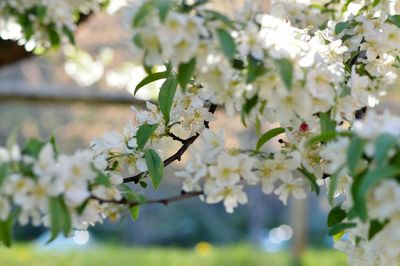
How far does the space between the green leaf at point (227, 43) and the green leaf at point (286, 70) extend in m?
0.08

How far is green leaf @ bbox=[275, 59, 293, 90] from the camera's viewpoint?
41.2 inches

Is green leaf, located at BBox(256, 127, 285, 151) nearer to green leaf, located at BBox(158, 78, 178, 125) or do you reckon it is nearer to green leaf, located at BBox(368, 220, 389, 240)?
green leaf, located at BBox(158, 78, 178, 125)

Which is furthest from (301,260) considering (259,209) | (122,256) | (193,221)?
(193,221)

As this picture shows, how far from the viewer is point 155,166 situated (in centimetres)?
138

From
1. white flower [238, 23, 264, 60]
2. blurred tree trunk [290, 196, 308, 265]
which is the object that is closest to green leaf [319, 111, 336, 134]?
white flower [238, 23, 264, 60]

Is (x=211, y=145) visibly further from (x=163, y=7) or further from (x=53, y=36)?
(x=53, y=36)

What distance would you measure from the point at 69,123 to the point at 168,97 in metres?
7.62


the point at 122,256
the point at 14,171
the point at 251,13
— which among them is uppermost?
the point at 122,256

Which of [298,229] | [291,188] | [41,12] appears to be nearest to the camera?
[291,188]

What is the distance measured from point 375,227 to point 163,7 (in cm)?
45

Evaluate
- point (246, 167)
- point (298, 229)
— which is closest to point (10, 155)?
point (246, 167)

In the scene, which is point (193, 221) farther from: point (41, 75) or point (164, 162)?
point (164, 162)

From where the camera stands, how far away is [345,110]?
4.08 ft

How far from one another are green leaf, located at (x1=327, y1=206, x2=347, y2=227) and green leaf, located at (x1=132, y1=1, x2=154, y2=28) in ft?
2.03
